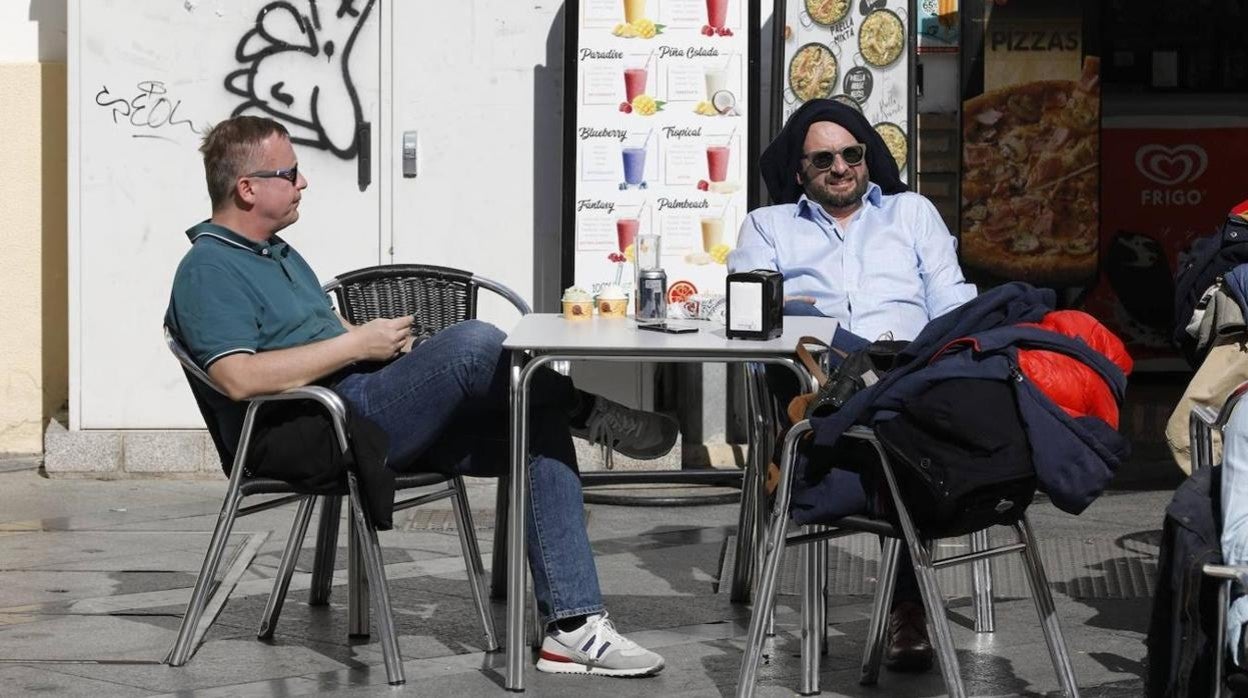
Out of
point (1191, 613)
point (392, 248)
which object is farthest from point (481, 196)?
point (1191, 613)

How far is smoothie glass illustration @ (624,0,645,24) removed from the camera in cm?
802

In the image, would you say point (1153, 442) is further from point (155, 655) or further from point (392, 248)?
point (155, 655)

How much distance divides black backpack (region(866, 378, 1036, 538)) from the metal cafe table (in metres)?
0.57

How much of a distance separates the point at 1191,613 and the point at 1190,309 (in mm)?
2470

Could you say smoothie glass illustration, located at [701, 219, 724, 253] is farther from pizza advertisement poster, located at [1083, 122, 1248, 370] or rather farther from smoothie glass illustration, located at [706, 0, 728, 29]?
pizza advertisement poster, located at [1083, 122, 1248, 370]

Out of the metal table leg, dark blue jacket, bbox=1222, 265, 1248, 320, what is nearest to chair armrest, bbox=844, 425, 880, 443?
the metal table leg

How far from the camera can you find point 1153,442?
922 cm

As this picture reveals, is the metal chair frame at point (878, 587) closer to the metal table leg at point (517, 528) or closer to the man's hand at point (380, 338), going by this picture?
the metal table leg at point (517, 528)

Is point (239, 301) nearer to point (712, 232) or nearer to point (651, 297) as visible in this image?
point (651, 297)

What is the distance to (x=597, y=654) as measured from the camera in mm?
5031

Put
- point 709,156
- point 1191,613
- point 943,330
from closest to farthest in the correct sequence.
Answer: point 1191,613
point 943,330
point 709,156

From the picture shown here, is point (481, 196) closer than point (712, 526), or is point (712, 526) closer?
point (712, 526)

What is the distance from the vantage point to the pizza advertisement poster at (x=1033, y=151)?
8.55 meters

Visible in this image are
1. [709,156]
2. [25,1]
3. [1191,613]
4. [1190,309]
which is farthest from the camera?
[25,1]
